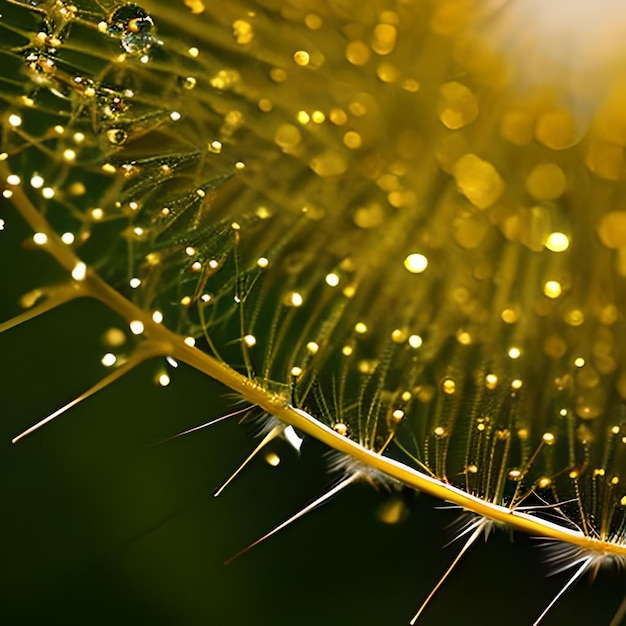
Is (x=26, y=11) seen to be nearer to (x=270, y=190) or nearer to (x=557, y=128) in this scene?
(x=270, y=190)

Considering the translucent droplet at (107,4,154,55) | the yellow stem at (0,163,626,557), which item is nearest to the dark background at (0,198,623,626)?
the yellow stem at (0,163,626,557)

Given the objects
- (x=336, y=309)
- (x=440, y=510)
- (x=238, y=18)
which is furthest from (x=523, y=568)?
(x=238, y=18)

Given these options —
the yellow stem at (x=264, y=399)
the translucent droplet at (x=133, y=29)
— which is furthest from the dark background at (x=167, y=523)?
the translucent droplet at (x=133, y=29)

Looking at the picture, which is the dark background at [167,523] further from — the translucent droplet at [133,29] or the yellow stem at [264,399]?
the translucent droplet at [133,29]

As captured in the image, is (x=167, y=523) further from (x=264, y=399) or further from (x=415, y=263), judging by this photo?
(x=415, y=263)

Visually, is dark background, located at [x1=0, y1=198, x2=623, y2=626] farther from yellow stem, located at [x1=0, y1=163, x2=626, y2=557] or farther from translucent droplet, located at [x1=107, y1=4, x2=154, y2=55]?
translucent droplet, located at [x1=107, y1=4, x2=154, y2=55]

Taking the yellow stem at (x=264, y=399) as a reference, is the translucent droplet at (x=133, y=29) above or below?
above
